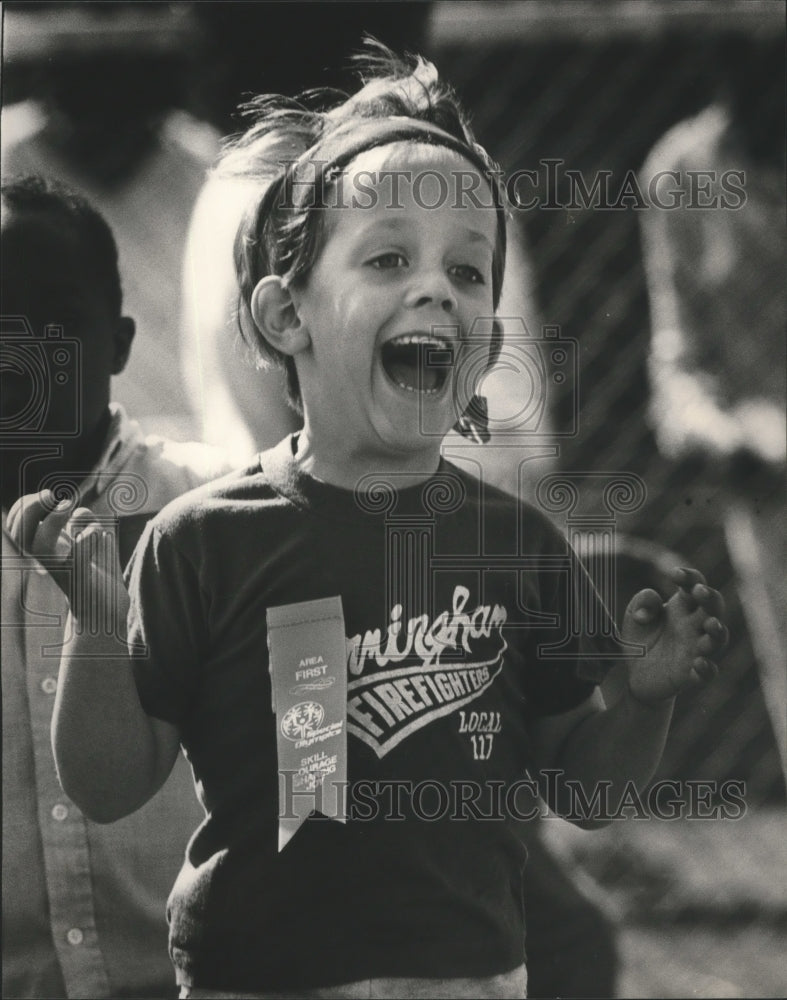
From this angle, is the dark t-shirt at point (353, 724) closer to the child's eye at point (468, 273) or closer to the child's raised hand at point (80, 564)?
the child's raised hand at point (80, 564)

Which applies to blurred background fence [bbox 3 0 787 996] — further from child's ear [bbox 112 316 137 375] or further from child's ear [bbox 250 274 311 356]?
child's ear [bbox 250 274 311 356]

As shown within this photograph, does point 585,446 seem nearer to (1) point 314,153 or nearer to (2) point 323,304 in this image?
(2) point 323,304

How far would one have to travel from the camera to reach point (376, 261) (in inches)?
75.0

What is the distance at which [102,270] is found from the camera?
2.04 meters

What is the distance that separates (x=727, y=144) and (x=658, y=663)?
94 centimetres

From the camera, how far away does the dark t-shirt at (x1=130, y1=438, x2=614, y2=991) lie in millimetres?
1851

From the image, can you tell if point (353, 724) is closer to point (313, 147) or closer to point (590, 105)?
point (313, 147)

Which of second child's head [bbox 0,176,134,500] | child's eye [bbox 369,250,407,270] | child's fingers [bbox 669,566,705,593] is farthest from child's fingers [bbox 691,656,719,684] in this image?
second child's head [bbox 0,176,134,500]

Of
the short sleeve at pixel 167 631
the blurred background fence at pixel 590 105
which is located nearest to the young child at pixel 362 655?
the short sleeve at pixel 167 631

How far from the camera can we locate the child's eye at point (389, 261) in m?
1.90

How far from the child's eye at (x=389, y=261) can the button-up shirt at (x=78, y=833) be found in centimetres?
42

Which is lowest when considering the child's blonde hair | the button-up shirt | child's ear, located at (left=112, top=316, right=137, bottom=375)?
the button-up shirt

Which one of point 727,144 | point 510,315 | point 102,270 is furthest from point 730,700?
point 102,270

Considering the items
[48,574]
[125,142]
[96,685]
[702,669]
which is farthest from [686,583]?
[125,142]
